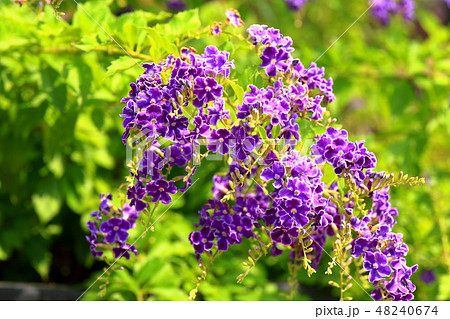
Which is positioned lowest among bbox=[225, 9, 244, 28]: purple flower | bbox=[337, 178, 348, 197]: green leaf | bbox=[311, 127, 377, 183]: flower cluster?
bbox=[337, 178, 348, 197]: green leaf

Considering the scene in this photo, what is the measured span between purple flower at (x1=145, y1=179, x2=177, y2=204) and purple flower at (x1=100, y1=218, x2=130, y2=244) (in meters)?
0.24

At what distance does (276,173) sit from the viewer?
5.07 feet

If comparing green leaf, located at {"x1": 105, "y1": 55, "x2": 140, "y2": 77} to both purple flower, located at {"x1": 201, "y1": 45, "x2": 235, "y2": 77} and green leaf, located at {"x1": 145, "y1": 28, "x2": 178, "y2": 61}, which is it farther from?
purple flower, located at {"x1": 201, "y1": 45, "x2": 235, "y2": 77}

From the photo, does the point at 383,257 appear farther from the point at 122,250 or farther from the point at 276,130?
the point at 122,250

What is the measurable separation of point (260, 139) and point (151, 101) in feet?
1.17

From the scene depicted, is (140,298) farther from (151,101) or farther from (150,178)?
(151,101)

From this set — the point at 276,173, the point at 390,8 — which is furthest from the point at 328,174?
the point at 390,8

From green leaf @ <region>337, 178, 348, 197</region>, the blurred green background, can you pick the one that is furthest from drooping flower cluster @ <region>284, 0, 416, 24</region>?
green leaf @ <region>337, 178, 348, 197</region>

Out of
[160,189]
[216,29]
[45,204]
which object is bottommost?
[45,204]

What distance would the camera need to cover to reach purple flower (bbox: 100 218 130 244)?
1.79m

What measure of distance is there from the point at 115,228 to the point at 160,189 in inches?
11.5

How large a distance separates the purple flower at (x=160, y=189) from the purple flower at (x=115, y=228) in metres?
0.24
